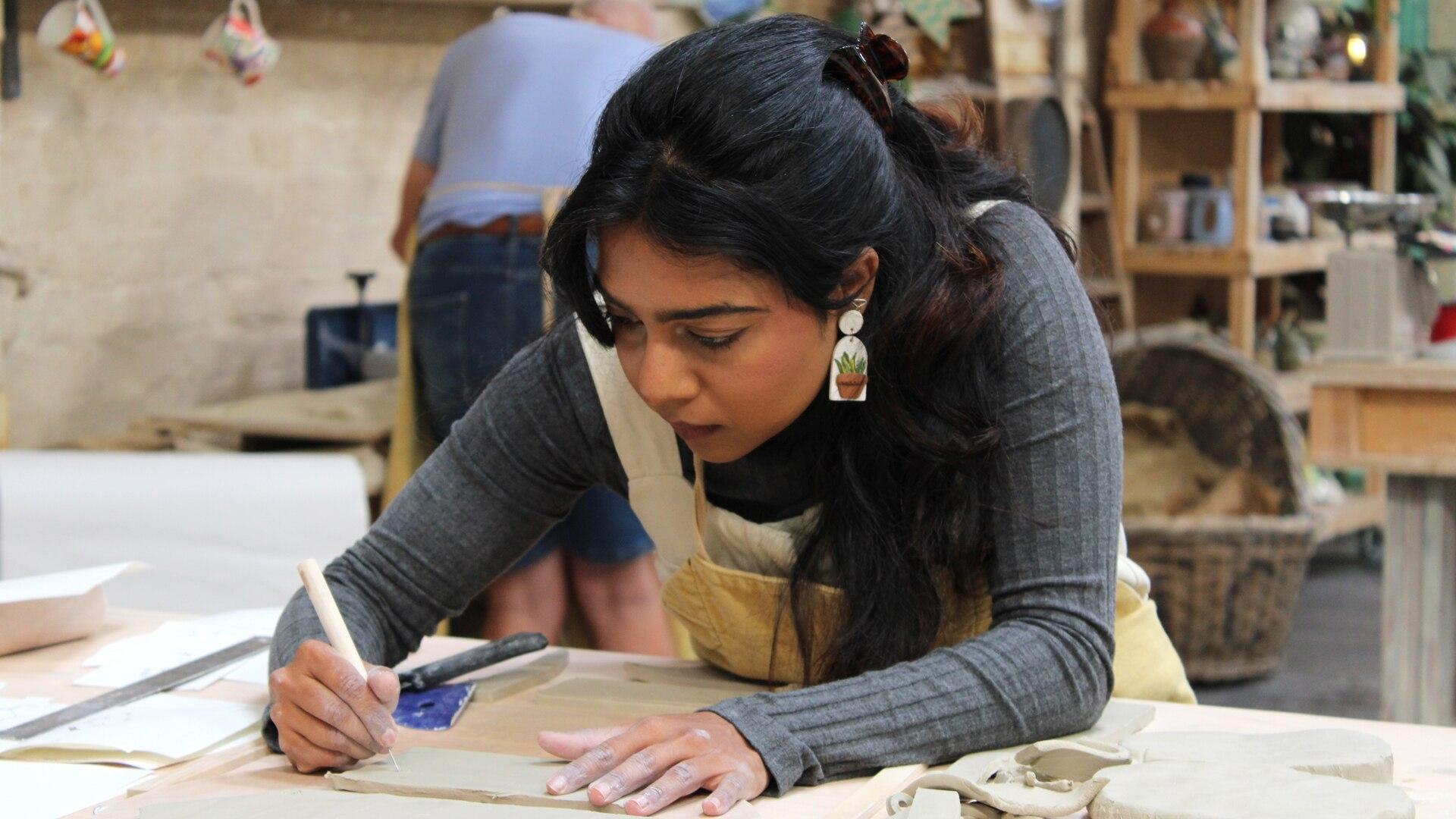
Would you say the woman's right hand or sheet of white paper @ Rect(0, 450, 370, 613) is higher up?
the woman's right hand

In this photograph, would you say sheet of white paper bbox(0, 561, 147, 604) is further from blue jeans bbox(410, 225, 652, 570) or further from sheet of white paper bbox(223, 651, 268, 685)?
blue jeans bbox(410, 225, 652, 570)

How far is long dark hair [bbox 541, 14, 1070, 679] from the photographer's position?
129 centimetres

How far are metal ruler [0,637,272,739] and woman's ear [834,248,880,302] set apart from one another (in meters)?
0.78

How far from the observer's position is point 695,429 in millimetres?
1391

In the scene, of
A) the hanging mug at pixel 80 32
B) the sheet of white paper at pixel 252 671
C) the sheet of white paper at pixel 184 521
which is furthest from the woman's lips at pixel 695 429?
the hanging mug at pixel 80 32

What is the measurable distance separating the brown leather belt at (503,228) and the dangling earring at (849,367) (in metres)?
1.50

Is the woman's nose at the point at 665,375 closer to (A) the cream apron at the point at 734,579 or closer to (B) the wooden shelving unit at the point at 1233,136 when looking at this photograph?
(A) the cream apron at the point at 734,579

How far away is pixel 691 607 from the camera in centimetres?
155

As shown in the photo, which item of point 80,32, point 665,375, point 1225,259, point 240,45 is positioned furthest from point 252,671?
point 1225,259

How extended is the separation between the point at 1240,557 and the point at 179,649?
9.54 feet

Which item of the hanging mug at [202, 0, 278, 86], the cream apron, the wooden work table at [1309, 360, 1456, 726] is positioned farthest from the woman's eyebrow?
the hanging mug at [202, 0, 278, 86]

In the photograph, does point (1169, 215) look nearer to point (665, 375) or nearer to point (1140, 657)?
point (1140, 657)

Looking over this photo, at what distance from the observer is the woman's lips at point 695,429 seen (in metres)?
1.38

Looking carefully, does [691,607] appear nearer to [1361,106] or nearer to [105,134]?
[105,134]
